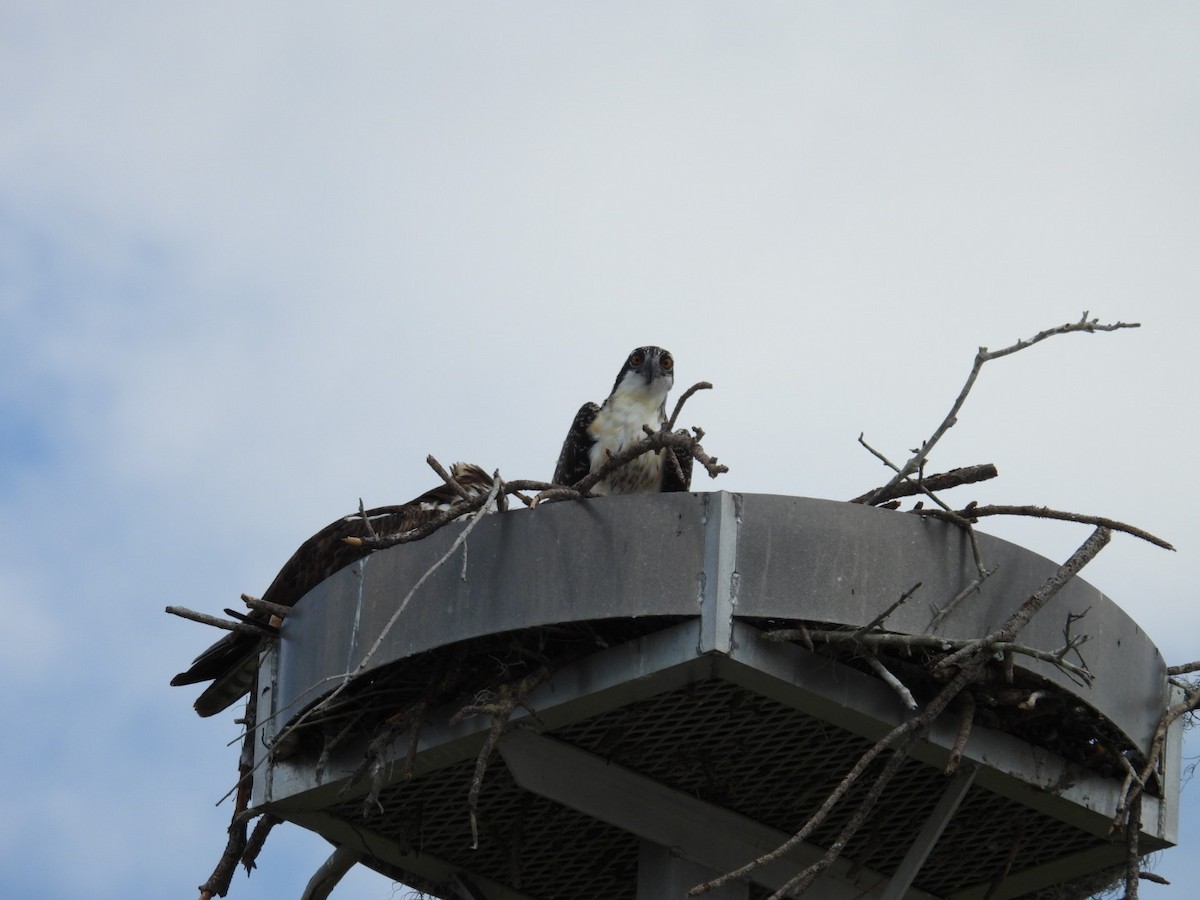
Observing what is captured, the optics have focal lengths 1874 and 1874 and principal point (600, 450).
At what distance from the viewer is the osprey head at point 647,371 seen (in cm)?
934

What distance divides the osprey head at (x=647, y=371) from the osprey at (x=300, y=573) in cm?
89

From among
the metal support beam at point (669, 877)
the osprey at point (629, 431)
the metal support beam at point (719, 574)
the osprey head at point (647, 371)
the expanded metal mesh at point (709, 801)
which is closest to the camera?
the metal support beam at point (719, 574)

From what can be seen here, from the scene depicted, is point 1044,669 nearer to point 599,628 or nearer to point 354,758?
point 599,628

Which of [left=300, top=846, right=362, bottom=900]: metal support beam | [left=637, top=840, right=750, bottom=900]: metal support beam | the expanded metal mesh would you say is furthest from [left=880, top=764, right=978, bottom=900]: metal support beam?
[left=300, top=846, right=362, bottom=900]: metal support beam

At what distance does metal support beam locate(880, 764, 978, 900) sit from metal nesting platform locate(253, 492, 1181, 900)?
0.01 metres

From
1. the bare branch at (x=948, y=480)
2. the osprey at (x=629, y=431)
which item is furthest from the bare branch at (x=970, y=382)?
the osprey at (x=629, y=431)

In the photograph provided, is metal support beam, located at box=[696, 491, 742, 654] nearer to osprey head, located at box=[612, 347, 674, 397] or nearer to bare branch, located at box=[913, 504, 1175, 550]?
bare branch, located at box=[913, 504, 1175, 550]

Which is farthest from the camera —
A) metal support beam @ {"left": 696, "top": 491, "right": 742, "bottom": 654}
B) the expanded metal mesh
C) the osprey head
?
the osprey head

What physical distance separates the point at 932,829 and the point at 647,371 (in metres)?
3.44

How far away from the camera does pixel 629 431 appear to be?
29.6 feet

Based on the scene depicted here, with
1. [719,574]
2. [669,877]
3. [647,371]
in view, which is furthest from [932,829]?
[647,371]

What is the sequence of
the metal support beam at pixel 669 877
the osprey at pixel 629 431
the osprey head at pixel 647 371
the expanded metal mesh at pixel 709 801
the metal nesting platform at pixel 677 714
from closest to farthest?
the metal nesting platform at pixel 677 714 < the expanded metal mesh at pixel 709 801 < the metal support beam at pixel 669 877 < the osprey at pixel 629 431 < the osprey head at pixel 647 371

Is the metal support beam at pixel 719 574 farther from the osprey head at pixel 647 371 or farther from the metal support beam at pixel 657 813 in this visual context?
the osprey head at pixel 647 371

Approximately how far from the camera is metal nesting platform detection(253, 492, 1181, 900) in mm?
5945
